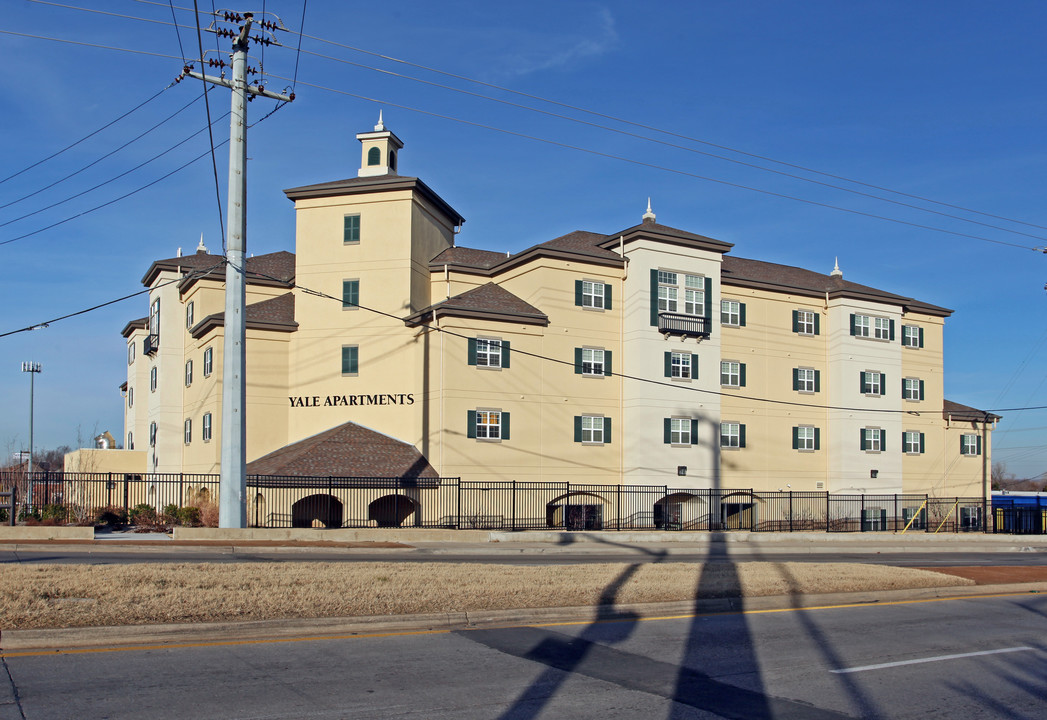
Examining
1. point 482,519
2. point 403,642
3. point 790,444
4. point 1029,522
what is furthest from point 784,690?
point 1029,522

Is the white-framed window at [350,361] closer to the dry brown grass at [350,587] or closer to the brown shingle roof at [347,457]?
the brown shingle roof at [347,457]

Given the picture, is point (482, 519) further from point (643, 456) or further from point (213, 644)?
point (213, 644)

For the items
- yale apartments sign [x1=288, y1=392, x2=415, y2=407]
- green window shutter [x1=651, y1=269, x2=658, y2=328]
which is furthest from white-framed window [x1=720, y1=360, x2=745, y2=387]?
yale apartments sign [x1=288, y1=392, x2=415, y2=407]

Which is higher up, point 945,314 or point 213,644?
point 945,314

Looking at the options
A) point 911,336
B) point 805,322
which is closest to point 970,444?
point 911,336

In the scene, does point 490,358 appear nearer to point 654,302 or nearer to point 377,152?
point 654,302

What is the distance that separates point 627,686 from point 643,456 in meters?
30.5

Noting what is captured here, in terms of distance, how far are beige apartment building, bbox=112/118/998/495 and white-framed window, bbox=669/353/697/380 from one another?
0.11 metres

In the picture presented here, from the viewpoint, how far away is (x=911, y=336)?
4966 centimetres

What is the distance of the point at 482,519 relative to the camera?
34094mm

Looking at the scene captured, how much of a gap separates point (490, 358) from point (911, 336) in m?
26.7

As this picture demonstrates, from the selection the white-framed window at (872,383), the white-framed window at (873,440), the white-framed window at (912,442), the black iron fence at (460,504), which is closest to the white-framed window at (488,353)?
the black iron fence at (460,504)

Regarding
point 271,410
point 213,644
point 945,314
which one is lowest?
point 213,644

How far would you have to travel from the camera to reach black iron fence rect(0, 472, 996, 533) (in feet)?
103
